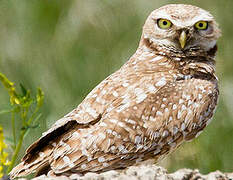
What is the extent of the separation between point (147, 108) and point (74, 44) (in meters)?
3.03

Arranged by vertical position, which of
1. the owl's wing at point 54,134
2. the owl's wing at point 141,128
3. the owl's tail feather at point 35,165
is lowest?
the owl's wing at point 141,128

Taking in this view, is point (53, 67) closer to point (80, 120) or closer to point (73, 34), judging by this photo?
point (73, 34)

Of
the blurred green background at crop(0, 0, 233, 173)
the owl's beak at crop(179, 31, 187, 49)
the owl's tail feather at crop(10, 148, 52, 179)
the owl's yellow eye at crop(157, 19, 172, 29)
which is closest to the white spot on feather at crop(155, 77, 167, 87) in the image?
the owl's beak at crop(179, 31, 187, 49)

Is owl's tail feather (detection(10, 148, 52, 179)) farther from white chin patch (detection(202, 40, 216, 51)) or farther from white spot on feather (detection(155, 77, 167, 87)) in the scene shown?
white chin patch (detection(202, 40, 216, 51))

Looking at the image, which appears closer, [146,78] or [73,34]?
[146,78]

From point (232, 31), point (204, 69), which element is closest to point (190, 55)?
point (204, 69)

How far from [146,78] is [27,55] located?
9.31 feet

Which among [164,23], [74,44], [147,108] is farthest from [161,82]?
[74,44]

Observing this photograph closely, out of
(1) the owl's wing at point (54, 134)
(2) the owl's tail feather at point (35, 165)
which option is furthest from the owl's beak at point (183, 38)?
(2) the owl's tail feather at point (35, 165)

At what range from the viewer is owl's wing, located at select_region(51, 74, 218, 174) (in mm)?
5172

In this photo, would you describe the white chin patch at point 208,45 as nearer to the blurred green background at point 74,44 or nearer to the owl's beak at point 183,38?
the owl's beak at point 183,38

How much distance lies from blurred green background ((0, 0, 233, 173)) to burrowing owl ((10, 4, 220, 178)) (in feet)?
5.80

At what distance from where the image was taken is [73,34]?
27.1 feet

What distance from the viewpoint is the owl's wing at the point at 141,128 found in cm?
517
